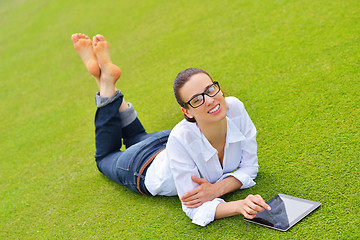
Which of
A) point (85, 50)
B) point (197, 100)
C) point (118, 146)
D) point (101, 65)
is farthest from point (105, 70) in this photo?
point (197, 100)

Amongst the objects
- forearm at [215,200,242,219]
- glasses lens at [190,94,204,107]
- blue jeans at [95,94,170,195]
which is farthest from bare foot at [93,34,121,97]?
forearm at [215,200,242,219]

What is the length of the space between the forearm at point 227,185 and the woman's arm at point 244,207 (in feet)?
0.44

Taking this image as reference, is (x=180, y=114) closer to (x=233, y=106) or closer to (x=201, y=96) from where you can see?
(x=233, y=106)

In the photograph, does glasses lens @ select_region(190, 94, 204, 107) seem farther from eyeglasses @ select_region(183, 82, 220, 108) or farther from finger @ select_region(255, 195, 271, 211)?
finger @ select_region(255, 195, 271, 211)

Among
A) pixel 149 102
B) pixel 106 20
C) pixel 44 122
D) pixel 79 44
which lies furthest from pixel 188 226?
pixel 106 20

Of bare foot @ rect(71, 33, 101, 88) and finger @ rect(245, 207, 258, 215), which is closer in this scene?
finger @ rect(245, 207, 258, 215)

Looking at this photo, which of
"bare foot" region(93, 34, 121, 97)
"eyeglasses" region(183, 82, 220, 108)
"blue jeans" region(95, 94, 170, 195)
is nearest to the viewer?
"eyeglasses" region(183, 82, 220, 108)

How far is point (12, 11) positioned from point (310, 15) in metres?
9.46

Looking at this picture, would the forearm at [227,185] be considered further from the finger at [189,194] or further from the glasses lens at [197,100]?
the glasses lens at [197,100]

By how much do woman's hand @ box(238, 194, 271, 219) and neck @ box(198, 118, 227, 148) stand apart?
1.43ft

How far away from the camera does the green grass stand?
2.46 meters

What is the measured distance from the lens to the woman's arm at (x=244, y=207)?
2.11 meters

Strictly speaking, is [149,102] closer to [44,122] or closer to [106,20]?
[44,122]

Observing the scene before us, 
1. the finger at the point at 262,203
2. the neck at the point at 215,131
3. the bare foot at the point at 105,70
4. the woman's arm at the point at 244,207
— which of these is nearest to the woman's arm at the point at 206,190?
the woman's arm at the point at 244,207
